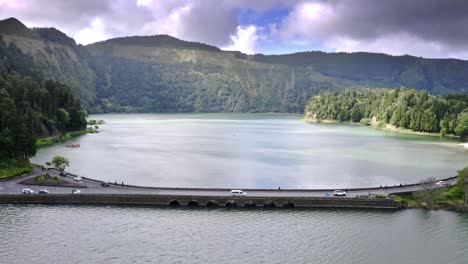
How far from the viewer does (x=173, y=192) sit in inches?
2151

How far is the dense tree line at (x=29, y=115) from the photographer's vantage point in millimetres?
66312

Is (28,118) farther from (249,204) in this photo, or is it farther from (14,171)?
(249,204)

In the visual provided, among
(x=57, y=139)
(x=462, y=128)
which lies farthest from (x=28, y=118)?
(x=462, y=128)

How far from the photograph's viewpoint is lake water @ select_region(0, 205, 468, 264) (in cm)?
3891

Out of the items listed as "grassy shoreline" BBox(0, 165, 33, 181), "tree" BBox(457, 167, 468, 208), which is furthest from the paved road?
"tree" BBox(457, 167, 468, 208)

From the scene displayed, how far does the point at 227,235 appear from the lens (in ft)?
142

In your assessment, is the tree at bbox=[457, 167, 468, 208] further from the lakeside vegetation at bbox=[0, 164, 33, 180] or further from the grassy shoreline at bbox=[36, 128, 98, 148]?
the grassy shoreline at bbox=[36, 128, 98, 148]

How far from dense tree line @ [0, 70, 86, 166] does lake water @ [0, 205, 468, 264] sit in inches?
723

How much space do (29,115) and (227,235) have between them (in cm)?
7299

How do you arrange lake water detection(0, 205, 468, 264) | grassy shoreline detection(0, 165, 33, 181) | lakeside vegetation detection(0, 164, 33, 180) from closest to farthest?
lake water detection(0, 205, 468, 264) < grassy shoreline detection(0, 165, 33, 181) < lakeside vegetation detection(0, 164, 33, 180)

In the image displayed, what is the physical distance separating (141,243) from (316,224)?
54.1 ft

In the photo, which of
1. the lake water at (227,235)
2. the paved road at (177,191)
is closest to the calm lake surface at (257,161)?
the paved road at (177,191)

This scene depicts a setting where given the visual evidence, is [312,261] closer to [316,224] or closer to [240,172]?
[316,224]

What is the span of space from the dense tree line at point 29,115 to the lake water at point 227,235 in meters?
18.4
